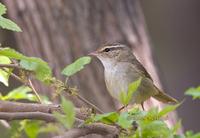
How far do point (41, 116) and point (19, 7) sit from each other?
348 cm

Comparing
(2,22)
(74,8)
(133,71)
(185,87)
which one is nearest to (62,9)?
(74,8)

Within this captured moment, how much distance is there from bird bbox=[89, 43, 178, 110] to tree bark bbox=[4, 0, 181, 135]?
459mm

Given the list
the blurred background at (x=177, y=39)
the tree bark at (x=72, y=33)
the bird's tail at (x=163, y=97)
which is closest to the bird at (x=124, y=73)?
the bird's tail at (x=163, y=97)

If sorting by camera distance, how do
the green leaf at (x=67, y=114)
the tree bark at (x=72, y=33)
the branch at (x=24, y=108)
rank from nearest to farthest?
the green leaf at (x=67, y=114) → the branch at (x=24, y=108) → the tree bark at (x=72, y=33)

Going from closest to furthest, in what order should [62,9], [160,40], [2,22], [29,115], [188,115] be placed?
[29,115], [2,22], [62,9], [188,115], [160,40]

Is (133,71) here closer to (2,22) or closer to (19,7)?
(19,7)

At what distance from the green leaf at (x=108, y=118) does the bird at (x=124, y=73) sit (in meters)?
2.32

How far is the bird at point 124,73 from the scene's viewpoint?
4695 millimetres

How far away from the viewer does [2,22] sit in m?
2.34

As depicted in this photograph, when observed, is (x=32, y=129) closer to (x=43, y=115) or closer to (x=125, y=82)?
(x=43, y=115)

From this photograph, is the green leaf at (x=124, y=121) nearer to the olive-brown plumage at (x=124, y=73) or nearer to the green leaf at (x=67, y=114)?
the green leaf at (x=67, y=114)

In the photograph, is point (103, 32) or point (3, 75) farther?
point (103, 32)

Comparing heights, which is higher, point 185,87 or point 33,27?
point 33,27

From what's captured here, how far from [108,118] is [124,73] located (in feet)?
8.81
